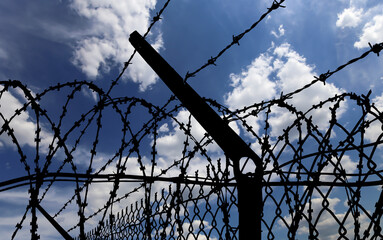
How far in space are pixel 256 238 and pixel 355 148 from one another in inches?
29.5

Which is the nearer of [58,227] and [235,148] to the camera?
[58,227]

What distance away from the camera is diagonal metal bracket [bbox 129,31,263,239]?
64.4 inches

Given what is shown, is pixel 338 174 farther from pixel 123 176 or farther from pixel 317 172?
pixel 123 176

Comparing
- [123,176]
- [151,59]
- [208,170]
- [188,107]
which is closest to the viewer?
Result: [123,176]

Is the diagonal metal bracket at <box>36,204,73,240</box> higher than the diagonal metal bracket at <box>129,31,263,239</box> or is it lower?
lower

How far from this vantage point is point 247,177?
1.72 m

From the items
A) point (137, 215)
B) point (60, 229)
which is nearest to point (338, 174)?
point (60, 229)

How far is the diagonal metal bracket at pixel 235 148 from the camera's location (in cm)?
164

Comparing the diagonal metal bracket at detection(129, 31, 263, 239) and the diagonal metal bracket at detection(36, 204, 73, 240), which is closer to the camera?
the diagonal metal bracket at detection(36, 204, 73, 240)

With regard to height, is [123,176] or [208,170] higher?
[208,170]

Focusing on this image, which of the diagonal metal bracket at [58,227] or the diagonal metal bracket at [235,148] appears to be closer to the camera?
the diagonal metal bracket at [58,227]

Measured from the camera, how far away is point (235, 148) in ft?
5.97

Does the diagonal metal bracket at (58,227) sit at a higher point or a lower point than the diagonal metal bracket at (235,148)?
lower

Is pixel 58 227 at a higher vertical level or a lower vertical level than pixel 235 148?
lower
